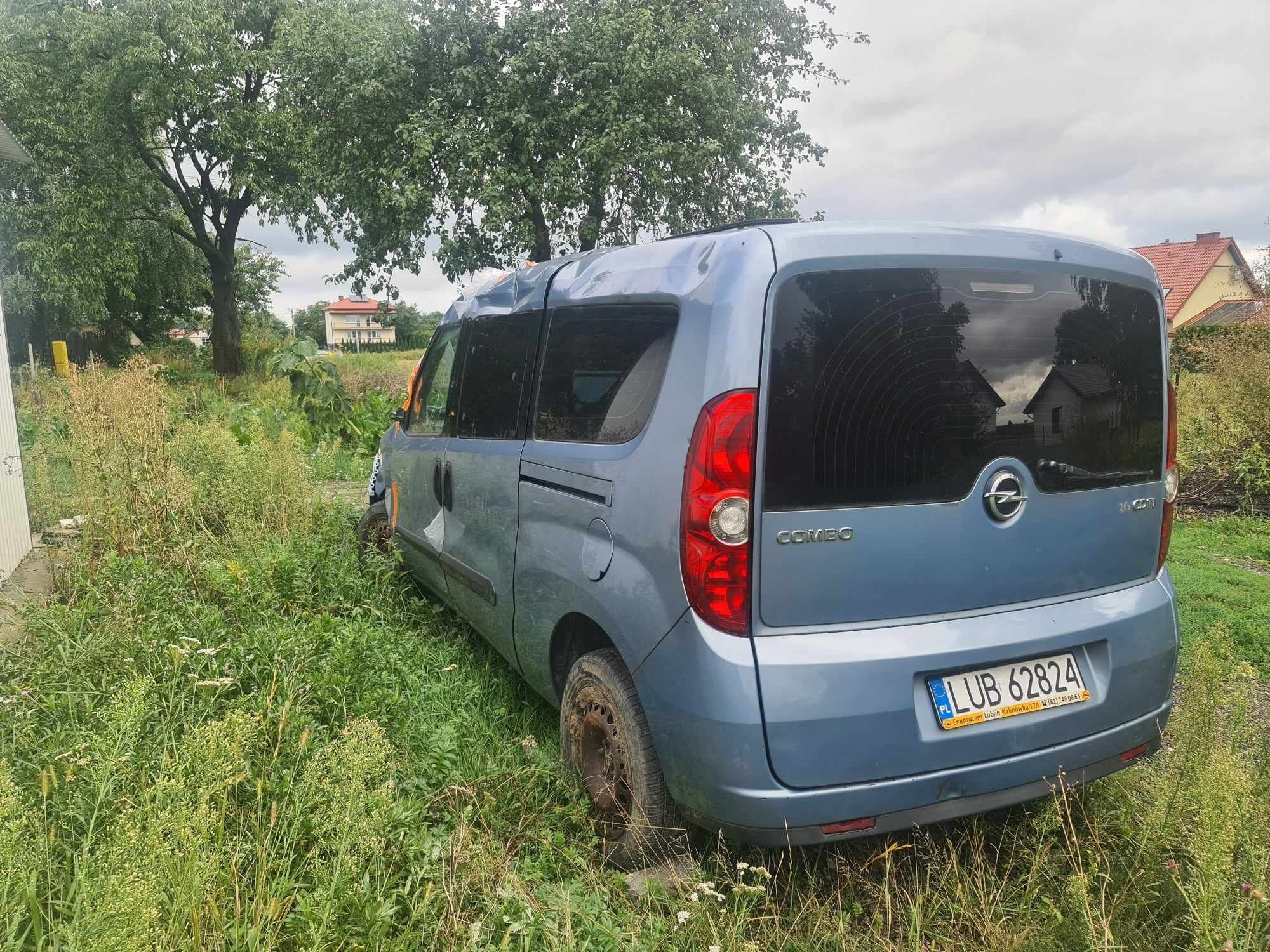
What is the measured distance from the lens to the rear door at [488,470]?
347 centimetres

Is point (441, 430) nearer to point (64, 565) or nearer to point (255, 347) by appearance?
point (64, 565)

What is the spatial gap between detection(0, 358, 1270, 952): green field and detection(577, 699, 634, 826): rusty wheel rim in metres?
0.08

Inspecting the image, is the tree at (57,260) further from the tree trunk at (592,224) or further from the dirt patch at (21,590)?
the dirt patch at (21,590)

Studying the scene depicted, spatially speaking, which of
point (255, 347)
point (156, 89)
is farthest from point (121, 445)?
point (255, 347)

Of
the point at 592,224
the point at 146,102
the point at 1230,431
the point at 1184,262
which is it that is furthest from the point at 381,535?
the point at 1184,262

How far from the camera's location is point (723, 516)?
223cm

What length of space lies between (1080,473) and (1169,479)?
49 cm

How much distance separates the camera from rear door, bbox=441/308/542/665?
11.4 ft

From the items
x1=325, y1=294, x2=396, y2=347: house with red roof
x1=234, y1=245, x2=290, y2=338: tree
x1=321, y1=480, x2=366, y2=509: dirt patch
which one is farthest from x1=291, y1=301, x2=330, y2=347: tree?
x1=321, y1=480, x2=366, y2=509: dirt patch

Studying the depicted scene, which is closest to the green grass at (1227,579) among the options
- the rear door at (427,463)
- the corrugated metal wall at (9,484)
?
the rear door at (427,463)

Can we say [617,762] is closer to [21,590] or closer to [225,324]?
[21,590]

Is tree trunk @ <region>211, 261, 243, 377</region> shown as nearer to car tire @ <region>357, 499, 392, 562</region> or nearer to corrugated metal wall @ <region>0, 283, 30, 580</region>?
corrugated metal wall @ <region>0, 283, 30, 580</region>

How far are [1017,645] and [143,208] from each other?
26.8m

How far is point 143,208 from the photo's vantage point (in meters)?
23.7
